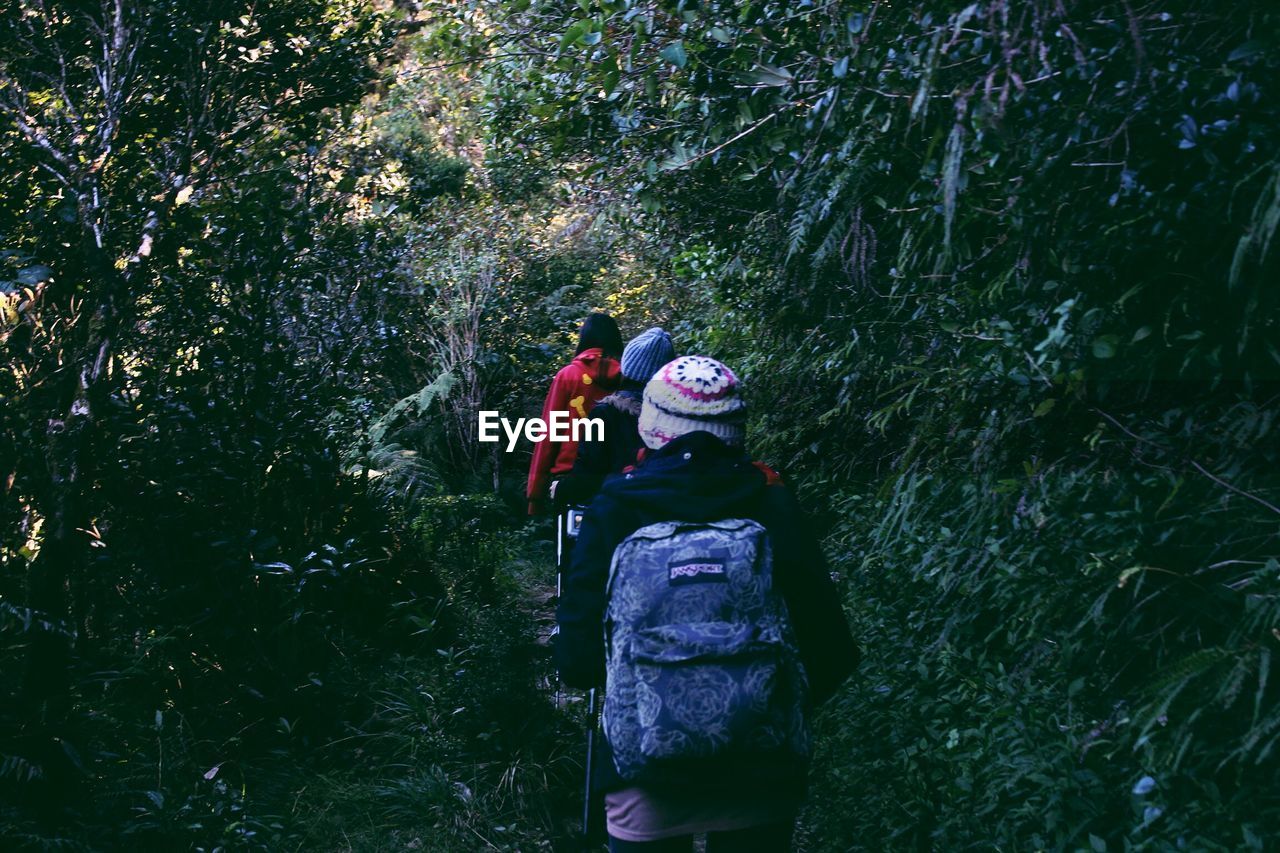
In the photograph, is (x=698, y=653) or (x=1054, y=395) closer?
(x=698, y=653)

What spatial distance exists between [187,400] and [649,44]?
321cm

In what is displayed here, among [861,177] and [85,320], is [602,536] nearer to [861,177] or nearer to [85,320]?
[861,177]

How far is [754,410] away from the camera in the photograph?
329 inches

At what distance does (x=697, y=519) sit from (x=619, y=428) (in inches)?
109

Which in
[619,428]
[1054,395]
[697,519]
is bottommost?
[619,428]

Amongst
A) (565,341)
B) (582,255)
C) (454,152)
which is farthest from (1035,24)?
(454,152)

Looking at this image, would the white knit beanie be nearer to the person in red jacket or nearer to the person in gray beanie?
the person in gray beanie

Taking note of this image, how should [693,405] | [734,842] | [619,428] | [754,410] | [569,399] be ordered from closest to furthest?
[734,842]
[693,405]
[619,428]
[569,399]
[754,410]

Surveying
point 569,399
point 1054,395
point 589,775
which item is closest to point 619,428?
point 569,399

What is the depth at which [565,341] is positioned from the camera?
15.0 meters

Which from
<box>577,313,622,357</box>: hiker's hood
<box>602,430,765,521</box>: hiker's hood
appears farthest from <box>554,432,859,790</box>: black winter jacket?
<box>577,313,622,357</box>: hiker's hood

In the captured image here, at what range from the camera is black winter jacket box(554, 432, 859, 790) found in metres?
2.87

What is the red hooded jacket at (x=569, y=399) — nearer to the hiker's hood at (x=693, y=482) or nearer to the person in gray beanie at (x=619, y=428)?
the person in gray beanie at (x=619, y=428)

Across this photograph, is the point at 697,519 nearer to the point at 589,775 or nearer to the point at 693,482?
the point at 693,482
